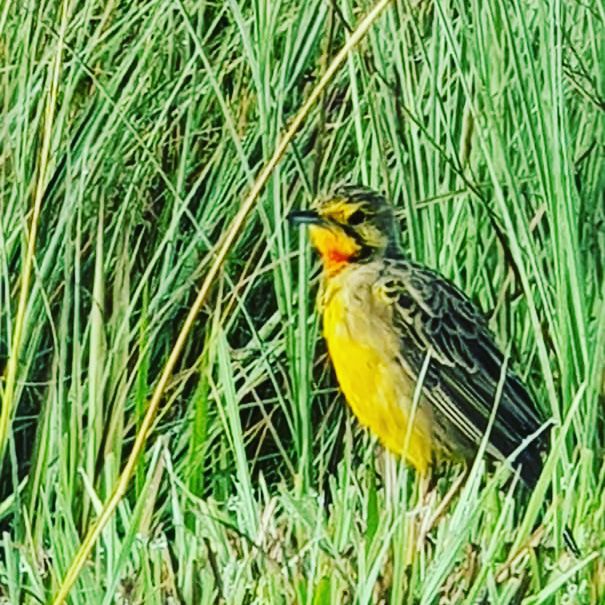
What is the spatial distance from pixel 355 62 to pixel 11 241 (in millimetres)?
670

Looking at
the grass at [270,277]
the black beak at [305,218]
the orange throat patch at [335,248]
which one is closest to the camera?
the grass at [270,277]

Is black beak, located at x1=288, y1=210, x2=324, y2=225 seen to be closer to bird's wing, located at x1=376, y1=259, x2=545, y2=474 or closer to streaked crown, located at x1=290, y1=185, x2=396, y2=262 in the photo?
streaked crown, located at x1=290, y1=185, x2=396, y2=262

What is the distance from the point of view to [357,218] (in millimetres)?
3043

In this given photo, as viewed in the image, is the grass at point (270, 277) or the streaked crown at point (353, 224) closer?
the grass at point (270, 277)

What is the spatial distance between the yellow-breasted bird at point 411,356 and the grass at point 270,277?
0.19 feet

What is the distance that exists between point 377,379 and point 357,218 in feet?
0.86

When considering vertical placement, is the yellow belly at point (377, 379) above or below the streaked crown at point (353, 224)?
below

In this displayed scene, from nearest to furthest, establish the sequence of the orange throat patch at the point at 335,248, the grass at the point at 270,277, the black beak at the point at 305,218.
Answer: the grass at the point at 270,277, the black beak at the point at 305,218, the orange throat patch at the point at 335,248

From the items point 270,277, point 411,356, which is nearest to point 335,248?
point 411,356

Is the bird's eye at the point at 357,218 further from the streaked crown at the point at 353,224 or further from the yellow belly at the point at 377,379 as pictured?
the yellow belly at the point at 377,379

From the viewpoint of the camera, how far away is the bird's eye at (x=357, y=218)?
3.04 m

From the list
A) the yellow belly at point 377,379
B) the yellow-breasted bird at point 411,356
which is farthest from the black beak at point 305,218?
the yellow belly at point 377,379

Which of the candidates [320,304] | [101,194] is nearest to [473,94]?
[320,304]

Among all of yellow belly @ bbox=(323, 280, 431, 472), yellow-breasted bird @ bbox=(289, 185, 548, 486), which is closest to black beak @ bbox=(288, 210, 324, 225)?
yellow-breasted bird @ bbox=(289, 185, 548, 486)
